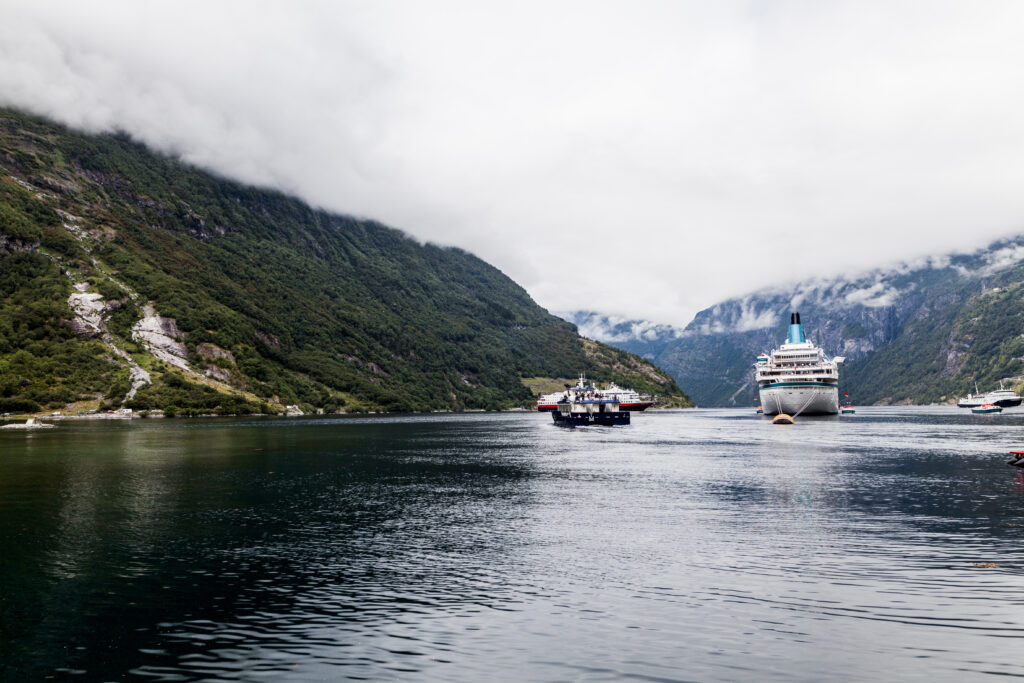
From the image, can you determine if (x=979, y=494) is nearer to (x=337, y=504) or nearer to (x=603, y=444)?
(x=337, y=504)

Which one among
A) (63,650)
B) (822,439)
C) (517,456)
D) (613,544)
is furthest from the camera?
(822,439)

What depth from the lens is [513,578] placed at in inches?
1452

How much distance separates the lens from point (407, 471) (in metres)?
91.2

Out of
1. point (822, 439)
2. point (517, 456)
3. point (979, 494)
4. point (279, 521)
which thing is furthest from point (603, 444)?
point (279, 521)

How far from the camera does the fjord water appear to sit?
81.6 feet

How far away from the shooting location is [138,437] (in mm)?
152625

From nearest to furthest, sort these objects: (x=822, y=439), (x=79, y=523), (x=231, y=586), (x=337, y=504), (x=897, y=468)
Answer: (x=231, y=586), (x=79, y=523), (x=337, y=504), (x=897, y=468), (x=822, y=439)

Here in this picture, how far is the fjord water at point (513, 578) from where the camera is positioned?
24.9 metres

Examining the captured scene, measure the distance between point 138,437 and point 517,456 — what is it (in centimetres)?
9210

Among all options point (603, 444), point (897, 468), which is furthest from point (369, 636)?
point (603, 444)

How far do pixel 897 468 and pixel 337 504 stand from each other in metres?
69.8

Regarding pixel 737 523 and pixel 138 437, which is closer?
pixel 737 523

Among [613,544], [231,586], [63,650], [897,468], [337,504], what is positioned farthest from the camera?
[897,468]

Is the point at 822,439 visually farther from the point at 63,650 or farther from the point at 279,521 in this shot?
the point at 63,650
